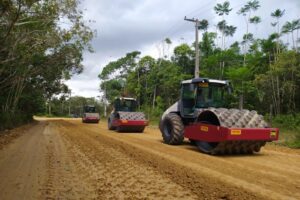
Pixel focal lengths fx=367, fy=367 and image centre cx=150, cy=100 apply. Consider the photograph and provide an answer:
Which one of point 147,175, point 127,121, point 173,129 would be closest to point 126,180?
point 147,175

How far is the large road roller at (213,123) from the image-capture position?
988 centimetres

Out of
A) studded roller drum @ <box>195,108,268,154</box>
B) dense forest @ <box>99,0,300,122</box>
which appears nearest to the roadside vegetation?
dense forest @ <box>99,0,300,122</box>

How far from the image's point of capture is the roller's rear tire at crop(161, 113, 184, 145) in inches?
497

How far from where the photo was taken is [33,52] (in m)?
19.9

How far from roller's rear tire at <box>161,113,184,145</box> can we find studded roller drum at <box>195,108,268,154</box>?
182 centimetres

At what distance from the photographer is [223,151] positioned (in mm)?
10383

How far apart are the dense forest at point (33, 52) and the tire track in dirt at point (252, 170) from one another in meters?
6.51

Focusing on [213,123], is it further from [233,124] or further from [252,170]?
[252,170]

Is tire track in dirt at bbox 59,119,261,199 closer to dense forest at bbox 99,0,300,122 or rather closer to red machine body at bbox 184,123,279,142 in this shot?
red machine body at bbox 184,123,279,142

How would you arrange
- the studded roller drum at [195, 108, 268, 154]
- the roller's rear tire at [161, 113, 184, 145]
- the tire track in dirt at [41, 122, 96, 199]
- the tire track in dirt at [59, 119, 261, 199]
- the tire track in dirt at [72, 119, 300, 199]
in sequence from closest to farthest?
the tire track in dirt at [59, 119, 261, 199]
the tire track in dirt at [41, 122, 96, 199]
the tire track in dirt at [72, 119, 300, 199]
the studded roller drum at [195, 108, 268, 154]
the roller's rear tire at [161, 113, 184, 145]

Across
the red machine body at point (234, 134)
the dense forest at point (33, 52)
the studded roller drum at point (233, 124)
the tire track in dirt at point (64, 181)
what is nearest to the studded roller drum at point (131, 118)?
the dense forest at point (33, 52)

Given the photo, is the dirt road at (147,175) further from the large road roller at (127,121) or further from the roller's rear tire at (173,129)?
the large road roller at (127,121)

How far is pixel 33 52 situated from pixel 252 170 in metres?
15.3

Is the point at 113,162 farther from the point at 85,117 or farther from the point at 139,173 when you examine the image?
the point at 85,117
